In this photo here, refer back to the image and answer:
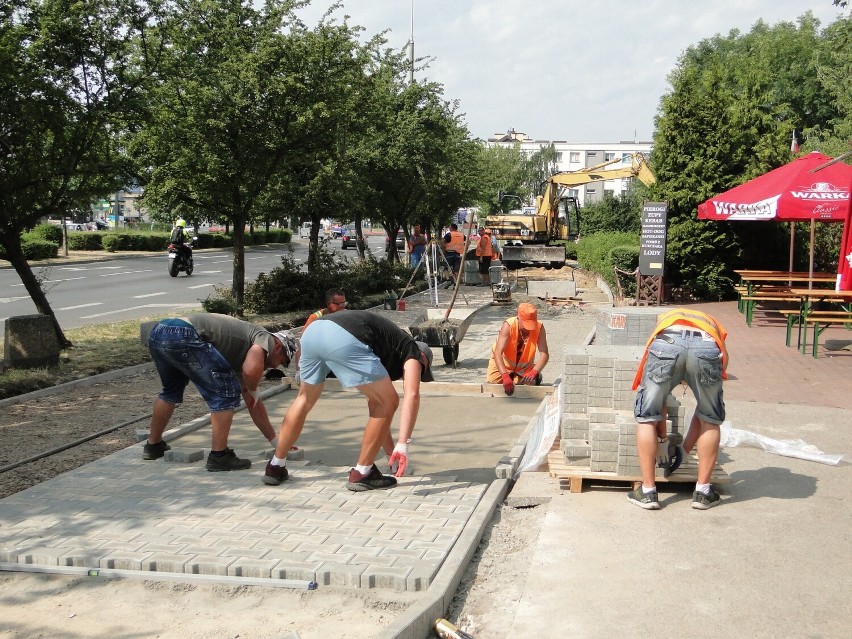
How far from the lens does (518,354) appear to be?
30.3ft

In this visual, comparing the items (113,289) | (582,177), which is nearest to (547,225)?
(582,177)

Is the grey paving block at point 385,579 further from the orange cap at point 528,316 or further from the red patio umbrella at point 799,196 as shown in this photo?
the red patio umbrella at point 799,196

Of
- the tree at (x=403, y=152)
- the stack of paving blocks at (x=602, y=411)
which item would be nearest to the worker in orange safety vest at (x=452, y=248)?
the tree at (x=403, y=152)

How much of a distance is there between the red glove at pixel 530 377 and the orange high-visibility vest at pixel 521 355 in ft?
0.14

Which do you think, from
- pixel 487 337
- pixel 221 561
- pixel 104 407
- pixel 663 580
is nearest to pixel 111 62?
pixel 104 407

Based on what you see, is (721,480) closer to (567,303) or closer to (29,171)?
(29,171)

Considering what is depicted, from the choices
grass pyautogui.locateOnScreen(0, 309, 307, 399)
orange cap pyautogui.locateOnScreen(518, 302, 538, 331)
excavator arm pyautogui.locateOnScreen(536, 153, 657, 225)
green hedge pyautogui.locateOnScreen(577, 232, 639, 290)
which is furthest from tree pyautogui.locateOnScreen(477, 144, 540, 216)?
orange cap pyautogui.locateOnScreen(518, 302, 538, 331)

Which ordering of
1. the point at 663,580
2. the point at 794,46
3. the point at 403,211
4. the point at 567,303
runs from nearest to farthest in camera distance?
the point at 663,580, the point at 567,303, the point at 403,211, the point at 794,46

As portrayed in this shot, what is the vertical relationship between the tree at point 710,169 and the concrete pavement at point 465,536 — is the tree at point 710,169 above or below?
above

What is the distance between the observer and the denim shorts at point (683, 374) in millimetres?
5305

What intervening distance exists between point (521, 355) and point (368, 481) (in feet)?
12.4

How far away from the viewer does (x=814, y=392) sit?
31.0 ft

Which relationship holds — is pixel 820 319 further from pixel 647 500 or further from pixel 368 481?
pixel 368 481

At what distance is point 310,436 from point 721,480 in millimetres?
3537
